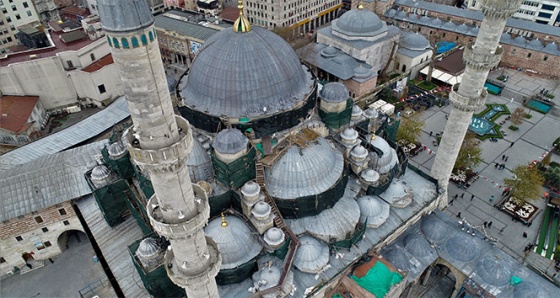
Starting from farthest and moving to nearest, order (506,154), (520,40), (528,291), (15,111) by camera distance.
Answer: (520,40)
(15,111)
(506,154)
(528,291)

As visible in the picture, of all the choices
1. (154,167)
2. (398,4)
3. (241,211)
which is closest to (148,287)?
(241,211)

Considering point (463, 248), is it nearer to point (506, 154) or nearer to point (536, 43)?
point (506, 154)

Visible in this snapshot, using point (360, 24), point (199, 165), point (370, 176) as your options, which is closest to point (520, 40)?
point (360, 24)

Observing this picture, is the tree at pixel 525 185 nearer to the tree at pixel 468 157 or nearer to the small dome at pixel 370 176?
the tree at pixel 468 157

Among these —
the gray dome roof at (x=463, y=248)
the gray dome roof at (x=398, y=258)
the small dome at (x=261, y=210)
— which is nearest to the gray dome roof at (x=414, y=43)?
the gray dome roof at (x=463, y=248)

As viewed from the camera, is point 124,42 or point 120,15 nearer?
point 120,15

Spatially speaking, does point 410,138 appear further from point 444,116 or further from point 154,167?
point 154,167
